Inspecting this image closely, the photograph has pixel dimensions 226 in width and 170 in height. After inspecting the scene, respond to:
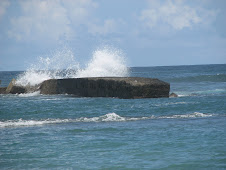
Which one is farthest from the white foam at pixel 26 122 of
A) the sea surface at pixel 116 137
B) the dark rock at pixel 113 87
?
the dark rock at pixel 113 87

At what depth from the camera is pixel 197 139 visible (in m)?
8.37

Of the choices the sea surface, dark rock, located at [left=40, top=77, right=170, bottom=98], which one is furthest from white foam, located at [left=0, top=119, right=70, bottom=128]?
dark rock, located at [left=40, top=77, right=170, bottom=98]

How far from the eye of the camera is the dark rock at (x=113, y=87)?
16.7m

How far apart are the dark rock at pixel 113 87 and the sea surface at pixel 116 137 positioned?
2.33 m

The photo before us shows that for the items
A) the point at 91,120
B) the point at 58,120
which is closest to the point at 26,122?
the point at 58,120

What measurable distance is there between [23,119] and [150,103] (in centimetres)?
503

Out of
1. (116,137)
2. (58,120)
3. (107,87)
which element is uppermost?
(107,87)

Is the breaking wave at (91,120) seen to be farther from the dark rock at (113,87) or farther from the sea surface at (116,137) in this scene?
the dark rock at (113,87)

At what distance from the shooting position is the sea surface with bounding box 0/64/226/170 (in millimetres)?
6816

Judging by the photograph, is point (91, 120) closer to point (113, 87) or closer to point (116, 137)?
point (116, 137)

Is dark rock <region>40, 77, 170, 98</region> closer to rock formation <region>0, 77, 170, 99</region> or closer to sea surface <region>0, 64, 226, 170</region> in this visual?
rock formation <region>0, 77, 170, 99</region>

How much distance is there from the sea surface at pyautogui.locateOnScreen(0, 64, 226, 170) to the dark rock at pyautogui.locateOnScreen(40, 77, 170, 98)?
91.7 inches

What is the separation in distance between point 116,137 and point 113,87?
9134 mm

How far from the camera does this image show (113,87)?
Result: 1788cm
